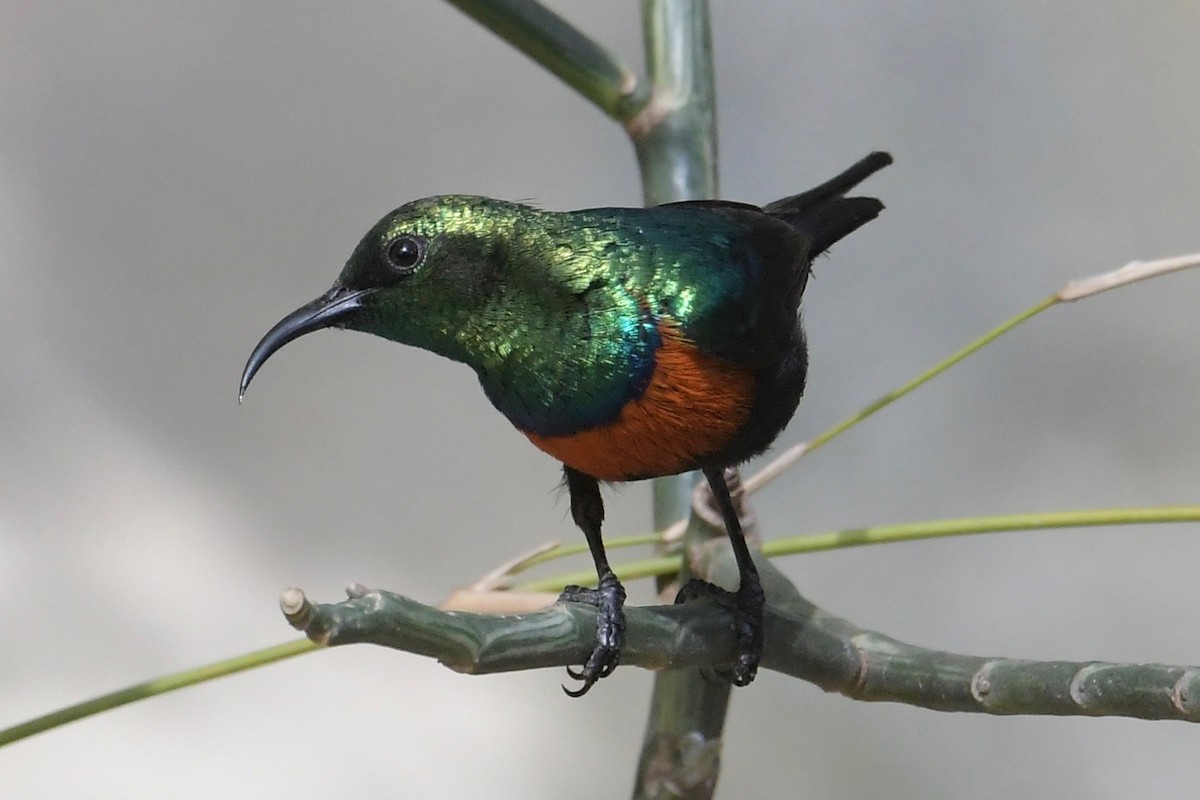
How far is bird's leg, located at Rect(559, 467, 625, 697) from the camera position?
59cm

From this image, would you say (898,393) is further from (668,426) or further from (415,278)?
(415,278)

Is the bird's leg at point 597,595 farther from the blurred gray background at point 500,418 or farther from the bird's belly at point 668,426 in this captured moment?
the blurred gray background at point 500,418

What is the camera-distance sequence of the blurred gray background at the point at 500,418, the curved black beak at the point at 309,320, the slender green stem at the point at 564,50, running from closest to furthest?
the curved black beak at the point at 309,320, the slender green stem at the point at 564,50, the blurred gray background at the point at 500,418

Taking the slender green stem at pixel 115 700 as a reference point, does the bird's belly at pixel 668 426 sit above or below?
above

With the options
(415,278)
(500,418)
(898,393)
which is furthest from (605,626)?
(500,418)

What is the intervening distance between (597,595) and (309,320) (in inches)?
8.9

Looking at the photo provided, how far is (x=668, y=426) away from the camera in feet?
1.97

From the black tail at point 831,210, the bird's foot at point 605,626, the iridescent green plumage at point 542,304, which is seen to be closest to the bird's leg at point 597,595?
the bird's foot at point 605,626

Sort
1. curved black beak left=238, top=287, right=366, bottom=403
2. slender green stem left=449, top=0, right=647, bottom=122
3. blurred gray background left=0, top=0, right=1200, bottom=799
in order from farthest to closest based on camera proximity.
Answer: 1. blurred gray background left=0, top=0, right=1200, bottom=799
2. slender green stem left=449, top=0, right=647, bottom=122
3. curved black beak left=238, top=287, right=366, bottom=403

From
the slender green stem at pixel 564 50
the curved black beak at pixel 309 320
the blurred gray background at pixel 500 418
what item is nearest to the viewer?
the curved black beak at pixel 309 320

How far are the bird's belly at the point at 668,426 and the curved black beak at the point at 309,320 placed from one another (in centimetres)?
12

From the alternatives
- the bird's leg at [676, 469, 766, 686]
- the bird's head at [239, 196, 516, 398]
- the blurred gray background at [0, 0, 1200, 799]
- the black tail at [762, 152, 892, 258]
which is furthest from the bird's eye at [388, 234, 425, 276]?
the blurred gray background at [0, 0, 1200, 799]

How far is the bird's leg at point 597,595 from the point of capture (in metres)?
0.59

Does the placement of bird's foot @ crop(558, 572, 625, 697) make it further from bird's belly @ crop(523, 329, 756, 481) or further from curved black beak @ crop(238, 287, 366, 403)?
curved black beak @ crop(238, 287, 366, 403)
